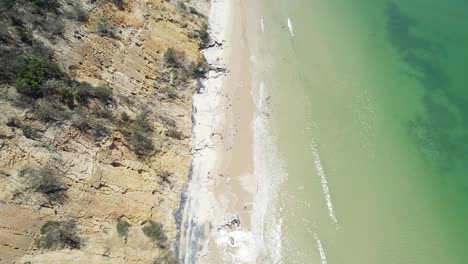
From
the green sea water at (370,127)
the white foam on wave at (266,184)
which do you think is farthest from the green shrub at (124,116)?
the green sea water at (370,127)

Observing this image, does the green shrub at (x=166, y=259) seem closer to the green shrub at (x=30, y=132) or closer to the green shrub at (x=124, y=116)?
the green shrub at (x=124, y=116)

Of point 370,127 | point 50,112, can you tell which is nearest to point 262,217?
point 370,127

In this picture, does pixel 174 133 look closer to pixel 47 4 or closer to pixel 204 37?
pixel 204 37

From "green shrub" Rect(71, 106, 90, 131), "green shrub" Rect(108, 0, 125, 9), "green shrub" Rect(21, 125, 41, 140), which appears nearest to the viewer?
"green shrub" Rect(21, 125, 41, 140)

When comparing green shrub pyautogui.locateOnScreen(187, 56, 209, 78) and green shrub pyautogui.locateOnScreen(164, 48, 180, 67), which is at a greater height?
green shrub pyautogui.locateOnScreen(164, 48, 180, 67)

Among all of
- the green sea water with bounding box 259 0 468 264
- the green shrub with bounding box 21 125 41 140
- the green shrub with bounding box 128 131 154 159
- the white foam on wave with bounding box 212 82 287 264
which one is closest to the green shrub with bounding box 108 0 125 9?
the green shrub with bounding box 128 131 154 159

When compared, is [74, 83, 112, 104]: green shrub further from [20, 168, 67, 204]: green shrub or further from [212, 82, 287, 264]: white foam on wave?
[212, 82, 287, 264]: white foam on wave

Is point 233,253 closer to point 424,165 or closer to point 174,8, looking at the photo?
point 424,165
